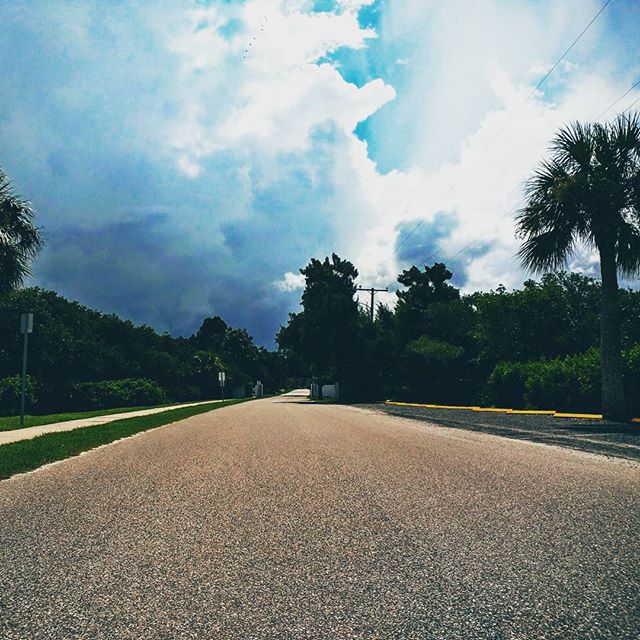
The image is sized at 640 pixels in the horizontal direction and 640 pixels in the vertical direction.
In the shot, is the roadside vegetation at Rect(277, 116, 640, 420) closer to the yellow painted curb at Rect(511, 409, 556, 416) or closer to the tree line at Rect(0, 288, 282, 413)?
the yellow painted curb at Rect(511, 409, 556, 416)

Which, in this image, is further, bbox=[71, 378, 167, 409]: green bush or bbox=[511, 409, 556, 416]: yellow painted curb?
bbox=[71, 378, 167, 409]: green bush

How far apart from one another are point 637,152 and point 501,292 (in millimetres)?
26885

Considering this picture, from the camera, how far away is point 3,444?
1213 centimetres

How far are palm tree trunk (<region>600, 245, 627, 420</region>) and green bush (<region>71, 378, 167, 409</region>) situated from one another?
27.3 m

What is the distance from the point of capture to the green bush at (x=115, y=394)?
1364 inches

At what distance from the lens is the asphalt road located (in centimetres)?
308

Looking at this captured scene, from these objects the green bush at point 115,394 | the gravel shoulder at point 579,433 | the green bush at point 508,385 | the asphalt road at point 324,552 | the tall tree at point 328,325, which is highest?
the tall tree at point 328,325

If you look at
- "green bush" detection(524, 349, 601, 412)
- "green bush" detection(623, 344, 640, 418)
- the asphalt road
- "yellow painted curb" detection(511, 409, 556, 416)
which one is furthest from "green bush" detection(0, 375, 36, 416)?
"green bush" detection(623, 344, 640, 418)

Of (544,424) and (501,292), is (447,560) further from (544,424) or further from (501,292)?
(501,292)

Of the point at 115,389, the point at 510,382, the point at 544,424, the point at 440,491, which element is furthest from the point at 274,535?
the point at 115,389

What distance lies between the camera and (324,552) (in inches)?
170

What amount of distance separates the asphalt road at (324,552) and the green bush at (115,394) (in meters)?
27.9

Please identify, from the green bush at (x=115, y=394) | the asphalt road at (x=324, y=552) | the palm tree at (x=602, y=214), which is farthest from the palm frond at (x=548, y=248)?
the green bush at (x=115, y=394)

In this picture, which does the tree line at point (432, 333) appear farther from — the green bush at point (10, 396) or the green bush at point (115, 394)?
the green bush at point (10, 396)
